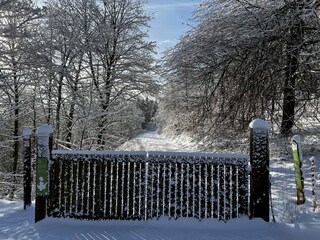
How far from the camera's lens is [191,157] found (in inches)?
230

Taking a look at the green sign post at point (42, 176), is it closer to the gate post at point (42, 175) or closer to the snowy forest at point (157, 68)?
the gate post at point (42, 175)

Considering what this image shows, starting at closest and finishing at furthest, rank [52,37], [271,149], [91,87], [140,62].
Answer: [271,149]
[52,37]
[91,87]
[140,62]

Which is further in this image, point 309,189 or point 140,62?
point 140,62

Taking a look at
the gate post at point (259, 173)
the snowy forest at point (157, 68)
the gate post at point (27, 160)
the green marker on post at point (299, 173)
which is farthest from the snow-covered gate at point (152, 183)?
the snowy forest at point (157, 68)

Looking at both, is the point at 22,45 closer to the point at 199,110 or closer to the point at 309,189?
the point at 199,110

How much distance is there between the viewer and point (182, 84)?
13.7 metres

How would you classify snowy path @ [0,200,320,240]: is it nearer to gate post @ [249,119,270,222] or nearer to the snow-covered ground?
the snow-covered ground

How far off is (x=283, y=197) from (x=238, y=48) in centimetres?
604

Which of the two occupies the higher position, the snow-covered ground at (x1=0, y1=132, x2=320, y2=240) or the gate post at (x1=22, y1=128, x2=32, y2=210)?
the gate post at (x1=22, y1=128, x2=32, y2=210)

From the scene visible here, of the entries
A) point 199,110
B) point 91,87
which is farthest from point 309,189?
point 91,87

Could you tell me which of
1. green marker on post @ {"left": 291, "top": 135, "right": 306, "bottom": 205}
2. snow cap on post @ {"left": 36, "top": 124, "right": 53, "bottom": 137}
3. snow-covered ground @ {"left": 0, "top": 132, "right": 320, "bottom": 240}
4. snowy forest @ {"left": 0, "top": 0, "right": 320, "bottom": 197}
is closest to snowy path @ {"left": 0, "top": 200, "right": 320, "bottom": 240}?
snow-covered ground @ {"left": 0, "top": 132, "right": 320, "bottom": 240}

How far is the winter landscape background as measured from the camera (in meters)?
5.80

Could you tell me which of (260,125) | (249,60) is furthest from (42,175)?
(249,60)

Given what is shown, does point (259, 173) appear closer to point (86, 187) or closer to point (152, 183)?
point (152, 183)
